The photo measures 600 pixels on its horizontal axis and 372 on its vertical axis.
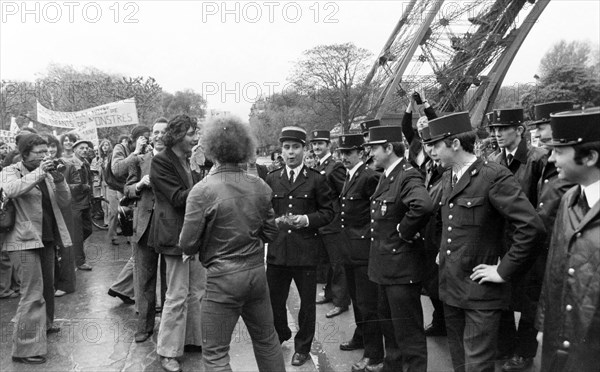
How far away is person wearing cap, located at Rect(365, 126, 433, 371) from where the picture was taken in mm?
3137

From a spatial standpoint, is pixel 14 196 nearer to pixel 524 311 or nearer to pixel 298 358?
pixel 298 358

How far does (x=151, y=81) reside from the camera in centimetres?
2480

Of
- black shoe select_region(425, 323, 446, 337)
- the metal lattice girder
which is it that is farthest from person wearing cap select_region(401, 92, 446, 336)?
the metal lattice girder

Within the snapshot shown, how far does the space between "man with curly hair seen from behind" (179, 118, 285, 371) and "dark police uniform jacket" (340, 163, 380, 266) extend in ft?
4.01

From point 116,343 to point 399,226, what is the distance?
2.78 metres

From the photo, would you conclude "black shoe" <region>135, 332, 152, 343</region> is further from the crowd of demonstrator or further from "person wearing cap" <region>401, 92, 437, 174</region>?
"person wearing cap" <region>401, 92, 437, 174</region>

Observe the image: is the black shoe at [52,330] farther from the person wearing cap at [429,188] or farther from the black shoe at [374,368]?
the person wearing cap at [429,188]

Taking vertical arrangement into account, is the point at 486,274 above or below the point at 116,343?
above

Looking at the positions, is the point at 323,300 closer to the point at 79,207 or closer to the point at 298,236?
the point at 298,236

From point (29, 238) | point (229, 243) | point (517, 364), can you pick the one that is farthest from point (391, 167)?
point (29, 238)

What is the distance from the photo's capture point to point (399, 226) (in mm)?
3170

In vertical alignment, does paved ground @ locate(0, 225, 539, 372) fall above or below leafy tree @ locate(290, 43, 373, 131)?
below

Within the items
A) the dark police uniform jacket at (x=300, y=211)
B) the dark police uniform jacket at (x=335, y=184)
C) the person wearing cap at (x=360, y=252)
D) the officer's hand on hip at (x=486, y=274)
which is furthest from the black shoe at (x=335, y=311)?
the officer's hand on hip at (x=486, y=274)

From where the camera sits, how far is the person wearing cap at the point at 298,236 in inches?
146
